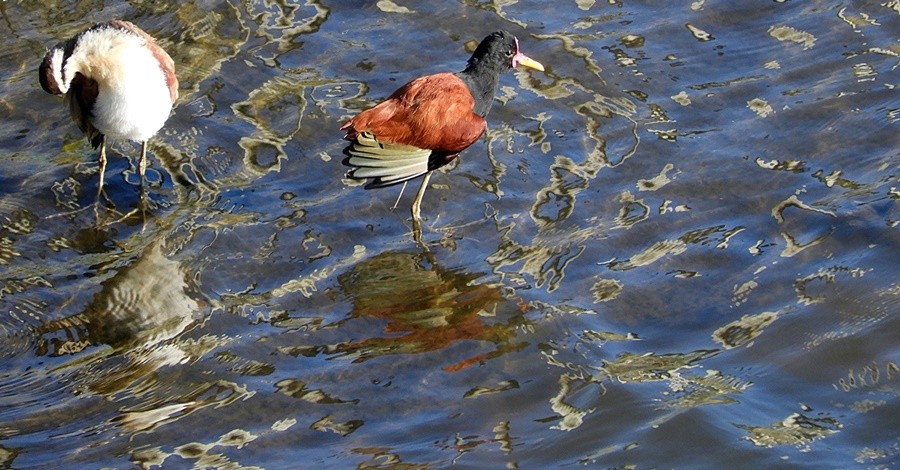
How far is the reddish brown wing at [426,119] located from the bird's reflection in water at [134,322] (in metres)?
1.27

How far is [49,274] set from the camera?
264 inches

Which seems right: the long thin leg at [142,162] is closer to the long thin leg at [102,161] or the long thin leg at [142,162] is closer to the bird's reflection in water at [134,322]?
the long thin leg at [102,161]

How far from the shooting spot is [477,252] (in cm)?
702

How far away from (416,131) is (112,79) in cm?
A: 173

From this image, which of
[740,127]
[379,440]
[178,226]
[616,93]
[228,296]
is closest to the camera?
[379,440]

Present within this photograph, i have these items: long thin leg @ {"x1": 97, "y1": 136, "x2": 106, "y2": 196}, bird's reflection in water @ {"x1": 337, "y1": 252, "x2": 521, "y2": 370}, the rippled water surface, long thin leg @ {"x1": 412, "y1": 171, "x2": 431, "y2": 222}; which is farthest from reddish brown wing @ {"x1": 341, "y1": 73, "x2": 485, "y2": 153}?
long thin leg @ {"x1": 97, "y1": 136, "x2": 106, "y2": 196}

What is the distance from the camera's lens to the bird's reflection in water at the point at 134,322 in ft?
19.7

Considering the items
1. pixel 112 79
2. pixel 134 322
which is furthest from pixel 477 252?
pixel 112 79

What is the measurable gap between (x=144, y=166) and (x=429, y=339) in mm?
2376

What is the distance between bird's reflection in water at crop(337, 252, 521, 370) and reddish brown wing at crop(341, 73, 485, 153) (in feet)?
2.15

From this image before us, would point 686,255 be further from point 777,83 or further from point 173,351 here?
point 173,351

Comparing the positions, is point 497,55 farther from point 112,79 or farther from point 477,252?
point 112,79

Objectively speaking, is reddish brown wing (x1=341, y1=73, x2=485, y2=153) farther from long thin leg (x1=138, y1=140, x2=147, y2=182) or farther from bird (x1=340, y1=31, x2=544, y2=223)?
long thin leg (x1=138, y1=140, x2=147, y2=182)

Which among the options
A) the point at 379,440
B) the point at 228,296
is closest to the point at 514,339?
the point at 379,440
